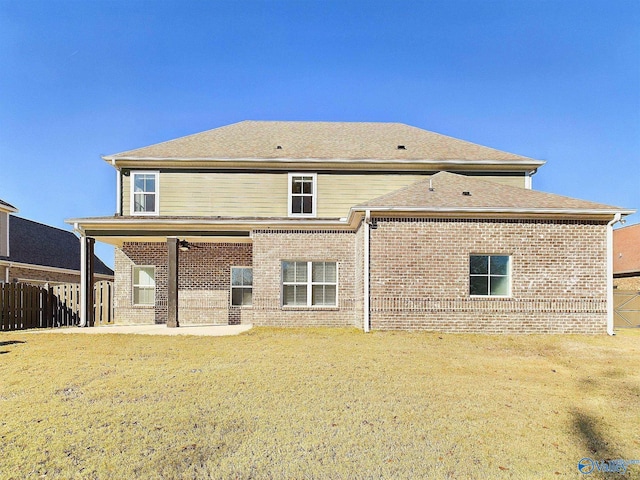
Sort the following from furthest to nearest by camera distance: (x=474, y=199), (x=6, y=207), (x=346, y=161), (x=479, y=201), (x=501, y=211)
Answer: (x=6, y=207), (x=346, y=161), (x=474, y=199), (x=479, y=201), (x=501, y=211)

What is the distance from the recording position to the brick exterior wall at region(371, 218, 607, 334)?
11.9 metres

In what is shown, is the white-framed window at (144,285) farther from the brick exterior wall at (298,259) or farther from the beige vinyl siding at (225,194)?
the brick exterior wall at (298,259)

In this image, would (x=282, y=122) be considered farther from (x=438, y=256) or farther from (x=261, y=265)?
(x=438, y=256)

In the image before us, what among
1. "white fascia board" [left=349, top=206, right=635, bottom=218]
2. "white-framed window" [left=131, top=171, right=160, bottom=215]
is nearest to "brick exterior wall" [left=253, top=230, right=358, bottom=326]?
"white fascia board" [left=349, top=206, right=635, bottom=218]

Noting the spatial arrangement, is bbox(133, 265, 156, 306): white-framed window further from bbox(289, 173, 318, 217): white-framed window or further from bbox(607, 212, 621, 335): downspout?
bbox(607, 212, 621, 335): downspout

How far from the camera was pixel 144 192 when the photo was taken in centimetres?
1606

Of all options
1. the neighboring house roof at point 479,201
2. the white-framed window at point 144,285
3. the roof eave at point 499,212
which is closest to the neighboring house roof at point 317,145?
the neighboring house roof at point 479,201

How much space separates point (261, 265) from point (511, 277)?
291 inches

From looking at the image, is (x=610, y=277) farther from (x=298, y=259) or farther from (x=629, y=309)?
(x=298, y=259)

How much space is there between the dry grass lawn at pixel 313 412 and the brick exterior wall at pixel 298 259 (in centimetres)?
439

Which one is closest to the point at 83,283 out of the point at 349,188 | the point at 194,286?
the point at 194,286

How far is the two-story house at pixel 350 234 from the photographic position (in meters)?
12.0

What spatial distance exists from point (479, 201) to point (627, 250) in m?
19.8

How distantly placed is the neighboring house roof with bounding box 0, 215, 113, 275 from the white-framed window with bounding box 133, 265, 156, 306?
8374 millimetres
